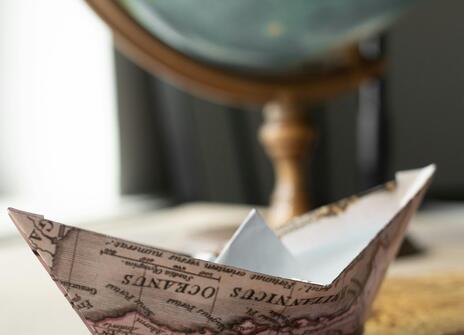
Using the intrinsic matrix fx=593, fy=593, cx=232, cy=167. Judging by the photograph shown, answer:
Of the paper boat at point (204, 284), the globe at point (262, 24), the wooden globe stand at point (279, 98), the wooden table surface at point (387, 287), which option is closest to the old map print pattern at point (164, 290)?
the paper boat at point (204, 284)

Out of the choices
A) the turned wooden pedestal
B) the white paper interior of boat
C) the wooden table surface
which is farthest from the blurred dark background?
the white paper interior of boat

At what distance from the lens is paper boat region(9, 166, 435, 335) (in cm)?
22

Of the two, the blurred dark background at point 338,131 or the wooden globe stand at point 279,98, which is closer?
the wooden globe stand at point 279,98

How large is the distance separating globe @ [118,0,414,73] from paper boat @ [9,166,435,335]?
0.35m

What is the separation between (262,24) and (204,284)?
0.45 meters

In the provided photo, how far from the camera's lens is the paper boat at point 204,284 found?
217 millimetres

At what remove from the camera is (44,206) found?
3.77 ft

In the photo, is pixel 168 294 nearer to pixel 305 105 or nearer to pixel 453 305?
pixel 453 305

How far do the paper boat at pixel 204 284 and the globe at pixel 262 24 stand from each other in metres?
0.35

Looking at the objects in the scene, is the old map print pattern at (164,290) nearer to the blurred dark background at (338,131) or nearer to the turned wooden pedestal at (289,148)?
the turned wooden pedestal at (289,148)

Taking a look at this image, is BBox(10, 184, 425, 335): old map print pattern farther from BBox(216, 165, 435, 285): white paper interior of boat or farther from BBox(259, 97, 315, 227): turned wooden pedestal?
BBox(259, 97, 315, 227): turned wooden pedestal

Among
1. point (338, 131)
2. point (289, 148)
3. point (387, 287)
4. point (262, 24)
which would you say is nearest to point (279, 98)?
point (289, 148)

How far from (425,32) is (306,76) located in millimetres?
446

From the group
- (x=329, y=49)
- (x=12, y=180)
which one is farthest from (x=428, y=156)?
(x=12, y=180)
